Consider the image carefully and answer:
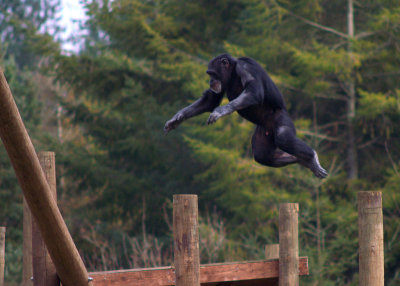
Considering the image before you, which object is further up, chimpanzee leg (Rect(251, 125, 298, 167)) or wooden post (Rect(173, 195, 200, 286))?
chimpanzee leg (Rect(251, 125, 298, 167))

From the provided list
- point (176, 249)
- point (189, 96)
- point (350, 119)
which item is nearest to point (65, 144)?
point (189, 96)

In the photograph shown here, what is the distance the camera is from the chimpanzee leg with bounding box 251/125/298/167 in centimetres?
392

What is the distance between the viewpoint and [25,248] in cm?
624

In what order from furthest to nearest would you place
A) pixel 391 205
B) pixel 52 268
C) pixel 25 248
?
1. pixel 391 205
2. pixel 25 248
3. pixel 52 268

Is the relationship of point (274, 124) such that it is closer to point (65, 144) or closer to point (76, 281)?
point (76, 281)

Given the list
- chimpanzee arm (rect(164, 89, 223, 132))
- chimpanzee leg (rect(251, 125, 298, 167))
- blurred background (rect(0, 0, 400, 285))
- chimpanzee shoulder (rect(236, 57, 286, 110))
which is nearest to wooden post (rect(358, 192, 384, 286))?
chimpanzee leg (rect(251, 125, 298, 167))

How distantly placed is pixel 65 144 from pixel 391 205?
30.8 feet

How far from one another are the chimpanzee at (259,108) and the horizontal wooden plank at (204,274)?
123 cm

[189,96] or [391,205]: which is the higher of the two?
[189,96]

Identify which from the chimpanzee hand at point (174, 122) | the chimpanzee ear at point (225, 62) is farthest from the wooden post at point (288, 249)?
the chimpanzee ear at point (225, 62)

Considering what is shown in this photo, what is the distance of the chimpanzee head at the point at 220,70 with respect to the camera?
Answer: 366cm

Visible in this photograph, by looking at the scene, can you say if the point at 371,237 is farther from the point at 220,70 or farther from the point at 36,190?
the point at 36,190

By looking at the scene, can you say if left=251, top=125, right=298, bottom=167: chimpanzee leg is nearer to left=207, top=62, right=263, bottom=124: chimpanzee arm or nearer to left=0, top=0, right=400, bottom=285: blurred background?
left=207, top=62, right=263, bottom=124: chimpanzee arm

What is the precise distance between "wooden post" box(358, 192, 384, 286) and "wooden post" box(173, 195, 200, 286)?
1.29 metres
